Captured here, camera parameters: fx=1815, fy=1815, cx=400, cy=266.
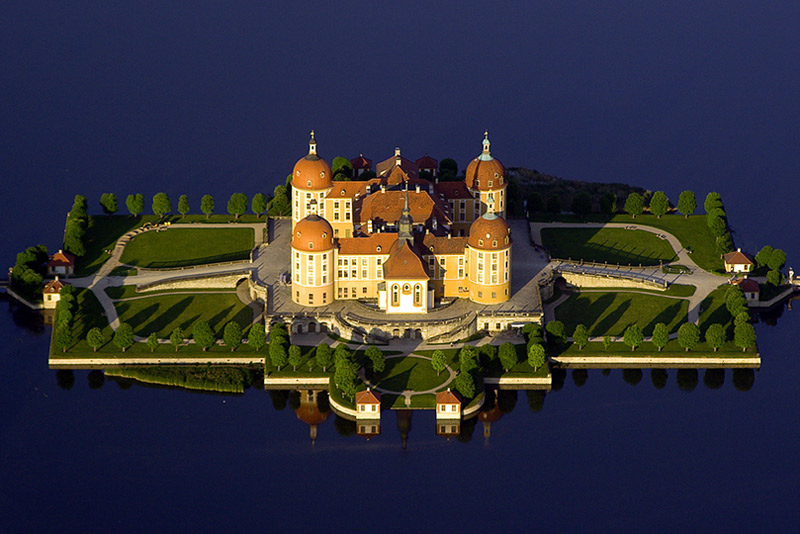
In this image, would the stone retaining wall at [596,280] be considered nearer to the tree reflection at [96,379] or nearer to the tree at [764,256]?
the tree at [764,256]

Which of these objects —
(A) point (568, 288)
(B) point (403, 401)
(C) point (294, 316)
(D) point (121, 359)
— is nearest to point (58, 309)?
(D) point (121, 359)

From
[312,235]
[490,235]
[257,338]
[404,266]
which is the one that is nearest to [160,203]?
[312,235]

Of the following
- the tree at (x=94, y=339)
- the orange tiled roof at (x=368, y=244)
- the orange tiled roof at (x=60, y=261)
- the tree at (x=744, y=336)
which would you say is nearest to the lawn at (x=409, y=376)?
the orange tiled roof at (x=368, y=244)

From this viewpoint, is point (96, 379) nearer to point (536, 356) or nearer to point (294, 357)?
point (294, 357)

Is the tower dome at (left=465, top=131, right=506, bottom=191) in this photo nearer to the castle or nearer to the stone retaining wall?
the castle

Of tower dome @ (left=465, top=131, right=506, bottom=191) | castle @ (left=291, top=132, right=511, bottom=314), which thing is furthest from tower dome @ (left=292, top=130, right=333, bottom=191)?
tower dome @ (left=465, top=131, right=506, bottom=191)
